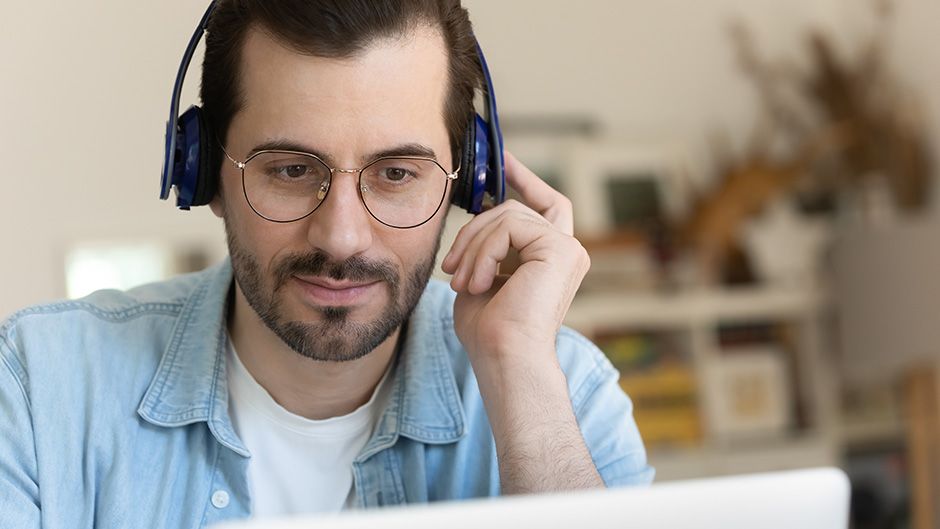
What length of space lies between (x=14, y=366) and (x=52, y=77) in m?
2.12

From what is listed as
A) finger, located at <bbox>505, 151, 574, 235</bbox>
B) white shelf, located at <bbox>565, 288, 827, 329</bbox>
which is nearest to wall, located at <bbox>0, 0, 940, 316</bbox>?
white shelf, located at <bbox>565, 288, 827, 329</bbox>

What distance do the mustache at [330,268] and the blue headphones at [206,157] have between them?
161mm

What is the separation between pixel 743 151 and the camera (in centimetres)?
399

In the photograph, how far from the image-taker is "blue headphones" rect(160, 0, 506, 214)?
4.28 ft

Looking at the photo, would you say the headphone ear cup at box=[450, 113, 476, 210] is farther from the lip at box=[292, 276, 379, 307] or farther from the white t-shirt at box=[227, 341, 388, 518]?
the white t-shirt at box=[227, 341, 388, 518]

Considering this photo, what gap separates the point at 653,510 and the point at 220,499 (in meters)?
0.74

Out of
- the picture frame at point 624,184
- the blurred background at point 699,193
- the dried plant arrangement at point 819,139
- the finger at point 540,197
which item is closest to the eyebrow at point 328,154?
the finger at point 540,197

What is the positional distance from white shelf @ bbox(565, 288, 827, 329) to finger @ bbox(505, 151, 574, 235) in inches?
74.2

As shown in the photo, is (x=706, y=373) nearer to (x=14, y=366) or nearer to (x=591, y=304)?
(x=591, y=304)

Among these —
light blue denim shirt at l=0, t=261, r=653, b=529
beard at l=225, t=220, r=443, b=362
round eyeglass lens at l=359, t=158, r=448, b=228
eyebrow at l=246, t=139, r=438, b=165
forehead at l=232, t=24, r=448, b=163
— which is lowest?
light blue denim shirt at l=0, t=261, r=653, b=529

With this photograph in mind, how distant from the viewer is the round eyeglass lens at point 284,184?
1.26 m

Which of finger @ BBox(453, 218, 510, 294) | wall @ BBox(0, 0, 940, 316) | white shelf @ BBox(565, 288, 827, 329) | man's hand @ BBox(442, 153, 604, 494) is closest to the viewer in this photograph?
man's hand @ BBox(442, 153, 604, 494)

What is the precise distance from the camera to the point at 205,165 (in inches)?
53.2

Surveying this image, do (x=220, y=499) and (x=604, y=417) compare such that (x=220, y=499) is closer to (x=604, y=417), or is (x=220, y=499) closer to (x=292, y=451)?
(x=292, y=451)
